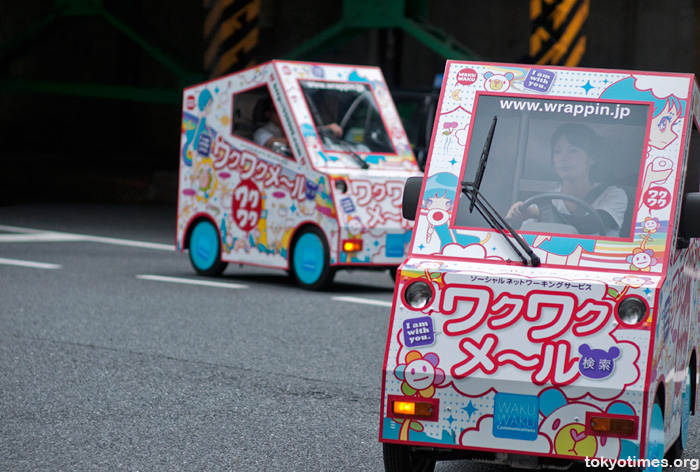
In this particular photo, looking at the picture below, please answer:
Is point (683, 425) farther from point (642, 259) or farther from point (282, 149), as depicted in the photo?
point (282, 149)

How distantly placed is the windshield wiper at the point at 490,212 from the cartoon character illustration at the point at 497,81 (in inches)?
5.9

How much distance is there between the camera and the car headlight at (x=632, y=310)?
182 inches

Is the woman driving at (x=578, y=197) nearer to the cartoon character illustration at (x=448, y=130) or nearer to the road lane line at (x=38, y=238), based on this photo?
the cartoon character illustration at (x=448, y=130)

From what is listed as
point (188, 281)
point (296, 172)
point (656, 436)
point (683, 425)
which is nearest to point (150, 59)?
point (188, 281)

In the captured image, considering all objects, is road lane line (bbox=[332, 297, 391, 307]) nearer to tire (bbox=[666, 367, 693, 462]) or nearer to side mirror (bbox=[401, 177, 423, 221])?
tire (bbox=[666, 367, 693, 462])

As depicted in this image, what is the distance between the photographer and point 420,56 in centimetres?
2617

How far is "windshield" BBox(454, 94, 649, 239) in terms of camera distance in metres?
5.03

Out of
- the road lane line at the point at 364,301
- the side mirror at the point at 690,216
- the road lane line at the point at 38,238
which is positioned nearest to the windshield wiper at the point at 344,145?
the road lane line at the point at 364,301

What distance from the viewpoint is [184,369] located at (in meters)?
7.73

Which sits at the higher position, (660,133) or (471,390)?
(660,133)

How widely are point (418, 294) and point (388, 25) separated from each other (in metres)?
15.3

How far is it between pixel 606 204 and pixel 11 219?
1474 centimetres

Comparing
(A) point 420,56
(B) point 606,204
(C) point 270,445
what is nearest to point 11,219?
(A) point 420,56

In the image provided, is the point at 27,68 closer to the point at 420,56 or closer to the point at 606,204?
the point at 420,56
